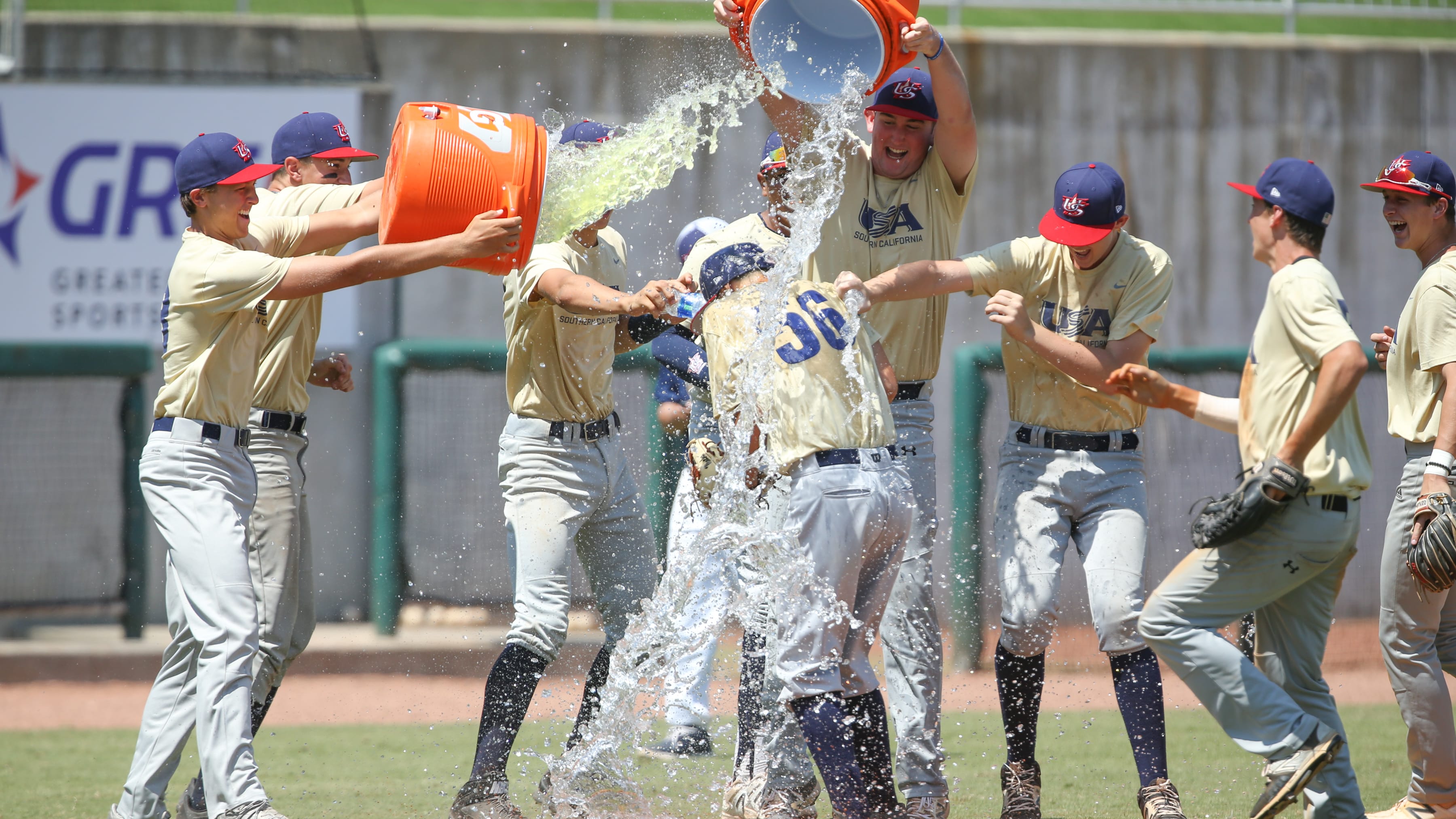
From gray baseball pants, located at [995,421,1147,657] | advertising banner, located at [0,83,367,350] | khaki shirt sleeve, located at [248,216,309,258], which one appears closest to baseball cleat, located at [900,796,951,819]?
gray baseball pants, located at [995,421,1147,657]

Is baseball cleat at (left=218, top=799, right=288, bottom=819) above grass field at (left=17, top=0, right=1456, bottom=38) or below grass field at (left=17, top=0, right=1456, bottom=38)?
below

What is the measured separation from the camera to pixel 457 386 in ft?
26.3

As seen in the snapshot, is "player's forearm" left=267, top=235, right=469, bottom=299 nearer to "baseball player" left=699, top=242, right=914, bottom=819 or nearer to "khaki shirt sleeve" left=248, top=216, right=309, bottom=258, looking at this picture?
"khaki shirt sleeve" left=248, top=216, right=309, bottom=258

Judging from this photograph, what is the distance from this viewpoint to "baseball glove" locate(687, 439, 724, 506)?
3.75 meters

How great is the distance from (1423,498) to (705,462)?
2109 millimetres

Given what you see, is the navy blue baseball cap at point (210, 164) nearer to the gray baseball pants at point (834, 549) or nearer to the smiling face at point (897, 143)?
the gray baseball pants at point (834, 549)

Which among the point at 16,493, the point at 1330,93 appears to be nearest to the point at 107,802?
the point at 16,493

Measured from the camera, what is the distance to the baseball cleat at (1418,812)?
3.89 meters

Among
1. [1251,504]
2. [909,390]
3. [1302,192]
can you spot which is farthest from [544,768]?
[1302,192]

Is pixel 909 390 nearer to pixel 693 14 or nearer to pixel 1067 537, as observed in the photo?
pixel 1067 537

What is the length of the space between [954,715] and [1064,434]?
249cm

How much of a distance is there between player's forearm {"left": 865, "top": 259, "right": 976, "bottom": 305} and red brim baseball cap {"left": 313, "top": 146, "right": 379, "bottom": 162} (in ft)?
6.48

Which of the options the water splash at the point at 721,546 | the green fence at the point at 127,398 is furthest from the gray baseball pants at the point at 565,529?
the green fence at the point at 127,398

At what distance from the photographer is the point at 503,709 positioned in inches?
154
